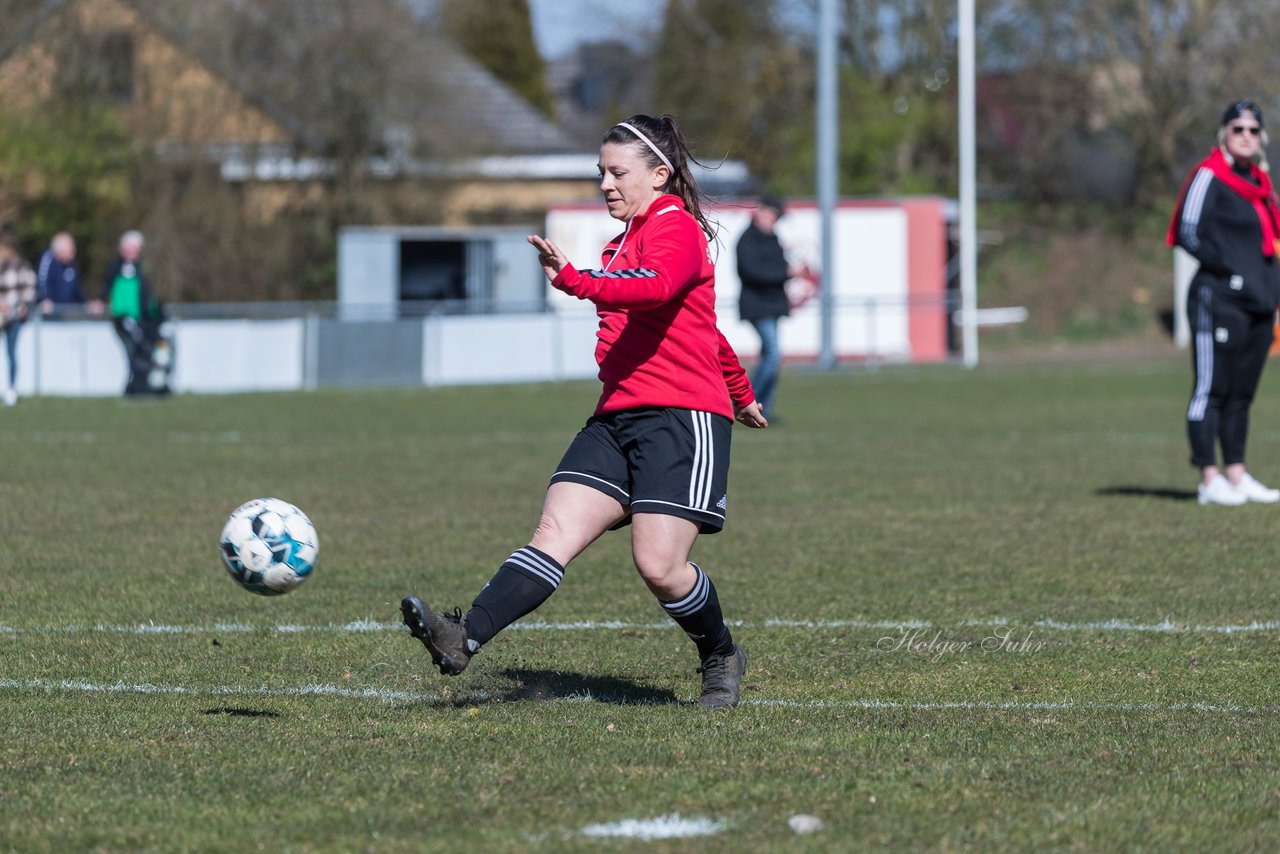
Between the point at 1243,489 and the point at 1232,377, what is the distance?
2.20ft

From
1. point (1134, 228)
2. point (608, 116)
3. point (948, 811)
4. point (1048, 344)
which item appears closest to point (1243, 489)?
point (948, 811)

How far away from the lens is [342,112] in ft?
119

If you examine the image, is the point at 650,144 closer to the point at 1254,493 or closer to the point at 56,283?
the point at 1254,493

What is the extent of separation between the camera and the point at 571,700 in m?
5.68

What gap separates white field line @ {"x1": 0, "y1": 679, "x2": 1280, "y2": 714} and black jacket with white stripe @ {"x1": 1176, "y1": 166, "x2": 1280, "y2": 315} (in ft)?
17.9

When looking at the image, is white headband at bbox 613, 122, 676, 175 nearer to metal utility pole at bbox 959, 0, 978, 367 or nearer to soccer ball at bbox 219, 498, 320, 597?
soccer ball at bbox 219, 498, 320, 597

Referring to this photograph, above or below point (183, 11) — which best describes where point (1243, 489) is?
below

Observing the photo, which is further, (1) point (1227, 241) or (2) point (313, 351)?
(2) point (313, 351)

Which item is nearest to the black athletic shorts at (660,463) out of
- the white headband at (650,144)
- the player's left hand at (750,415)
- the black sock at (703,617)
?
the black sock at (703,617)

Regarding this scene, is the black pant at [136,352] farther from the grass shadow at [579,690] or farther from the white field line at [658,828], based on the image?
the white field line at [658,828]

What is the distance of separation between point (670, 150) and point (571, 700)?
168 cm

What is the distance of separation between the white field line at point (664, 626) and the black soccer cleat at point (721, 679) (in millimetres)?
1379

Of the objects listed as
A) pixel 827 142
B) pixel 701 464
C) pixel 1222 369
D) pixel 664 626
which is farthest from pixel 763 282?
pixel 827 142

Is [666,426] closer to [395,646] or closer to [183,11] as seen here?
[395,646]
